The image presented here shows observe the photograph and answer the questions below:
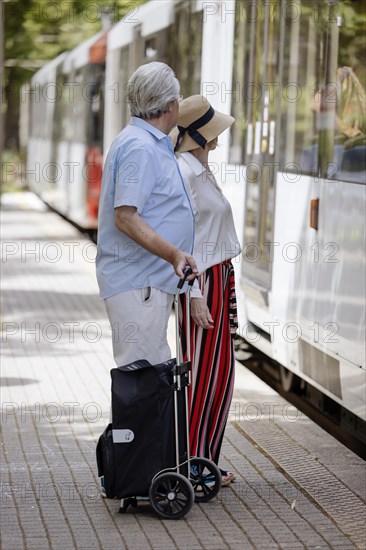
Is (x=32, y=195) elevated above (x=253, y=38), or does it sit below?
below

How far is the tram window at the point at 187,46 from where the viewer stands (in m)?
11.4

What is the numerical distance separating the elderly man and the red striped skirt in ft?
1.50

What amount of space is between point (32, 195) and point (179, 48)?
89.6 ft

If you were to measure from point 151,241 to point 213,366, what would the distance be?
3.09 feet

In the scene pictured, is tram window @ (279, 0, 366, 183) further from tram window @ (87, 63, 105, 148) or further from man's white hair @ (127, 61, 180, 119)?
tram window @ (87, 63, 105, 148)

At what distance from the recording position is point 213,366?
593 cm

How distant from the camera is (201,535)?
5227 mm

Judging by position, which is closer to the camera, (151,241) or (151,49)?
(151,241)

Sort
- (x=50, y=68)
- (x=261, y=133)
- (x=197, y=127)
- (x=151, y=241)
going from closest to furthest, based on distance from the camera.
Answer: (x=151, y=241), (x=197, y=127), (x=261, y=133), (x=50, y=68)

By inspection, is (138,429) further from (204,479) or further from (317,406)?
(317,406)

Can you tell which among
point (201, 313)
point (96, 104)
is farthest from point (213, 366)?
point (96, 104)

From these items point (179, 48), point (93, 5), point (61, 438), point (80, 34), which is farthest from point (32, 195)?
point (61, 438)

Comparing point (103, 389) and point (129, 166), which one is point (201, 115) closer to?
point (129, 166)

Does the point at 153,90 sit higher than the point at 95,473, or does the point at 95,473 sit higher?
the point at 153,90
